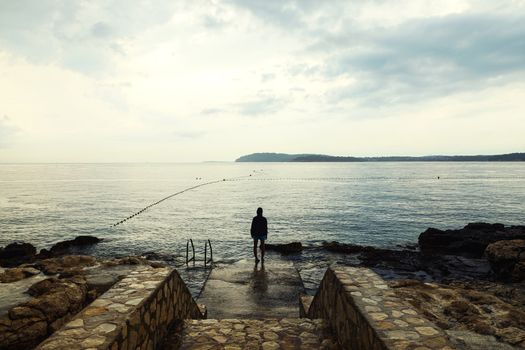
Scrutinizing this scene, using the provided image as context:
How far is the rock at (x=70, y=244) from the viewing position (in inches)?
1043

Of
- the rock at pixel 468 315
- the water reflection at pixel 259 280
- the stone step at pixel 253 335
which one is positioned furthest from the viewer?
the water reflection at pixel 259 280

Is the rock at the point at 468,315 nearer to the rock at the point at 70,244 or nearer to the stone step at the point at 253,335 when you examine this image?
the stone step at the point at 253,335

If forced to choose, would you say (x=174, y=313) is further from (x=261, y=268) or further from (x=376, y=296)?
(x=261, y=268)

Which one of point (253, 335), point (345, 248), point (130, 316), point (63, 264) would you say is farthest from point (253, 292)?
point (345, 248)

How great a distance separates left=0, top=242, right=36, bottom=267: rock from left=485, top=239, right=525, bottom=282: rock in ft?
94.8

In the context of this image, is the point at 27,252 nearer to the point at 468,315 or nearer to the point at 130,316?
the point at 130,316

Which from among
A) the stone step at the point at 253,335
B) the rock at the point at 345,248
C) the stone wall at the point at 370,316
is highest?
the stone wall at the point at 370,316

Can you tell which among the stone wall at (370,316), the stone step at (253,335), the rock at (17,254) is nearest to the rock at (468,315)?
the stone wall at (370,316)

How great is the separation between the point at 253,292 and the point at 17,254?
22943 mm

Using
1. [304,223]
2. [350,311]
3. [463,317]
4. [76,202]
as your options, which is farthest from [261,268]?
[76,202]

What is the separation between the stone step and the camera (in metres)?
5.16

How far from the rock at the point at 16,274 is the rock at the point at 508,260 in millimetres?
22899

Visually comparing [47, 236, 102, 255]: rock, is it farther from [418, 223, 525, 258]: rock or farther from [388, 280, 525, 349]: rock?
[418, 223, 525, 258]: rock

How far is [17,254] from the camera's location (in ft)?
81.3
